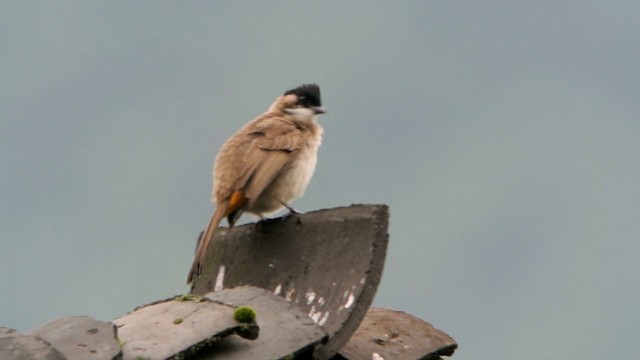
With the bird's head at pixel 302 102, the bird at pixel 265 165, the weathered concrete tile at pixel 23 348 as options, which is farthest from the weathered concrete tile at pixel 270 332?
the bird's head at pixel 302 102

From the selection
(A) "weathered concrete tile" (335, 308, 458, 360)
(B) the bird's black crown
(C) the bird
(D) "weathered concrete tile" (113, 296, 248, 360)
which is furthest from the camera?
(B) the bird's black crown

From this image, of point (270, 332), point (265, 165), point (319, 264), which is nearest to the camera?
point (270, 332)

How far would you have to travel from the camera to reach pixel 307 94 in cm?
1159

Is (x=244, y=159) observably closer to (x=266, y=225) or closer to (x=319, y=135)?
(x=319, y=135)

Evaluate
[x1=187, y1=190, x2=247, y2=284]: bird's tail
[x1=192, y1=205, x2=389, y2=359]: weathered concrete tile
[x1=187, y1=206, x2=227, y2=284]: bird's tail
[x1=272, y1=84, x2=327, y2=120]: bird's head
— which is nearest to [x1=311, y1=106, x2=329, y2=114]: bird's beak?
[x1=272, y1=84, x2=327, y2=120]: bird's head

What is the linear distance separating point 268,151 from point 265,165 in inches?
4.1

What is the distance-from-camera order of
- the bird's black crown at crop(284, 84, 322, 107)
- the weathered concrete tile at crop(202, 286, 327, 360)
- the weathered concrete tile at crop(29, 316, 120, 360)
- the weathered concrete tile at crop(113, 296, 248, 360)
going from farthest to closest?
1. the bird's black crown at crop(284, 84, 322, 107)
2. the weathered concrete tile at crop(202, 286, 327, 360)
3. the weathered concrete tile at crop(113, 296, 248, 360)
4. the weathered concrete tile at crop(29, 316, 120, 360)

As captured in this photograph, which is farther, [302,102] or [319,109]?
[302,102]

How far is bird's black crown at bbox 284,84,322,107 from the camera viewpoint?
454 inches

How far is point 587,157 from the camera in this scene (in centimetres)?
17238

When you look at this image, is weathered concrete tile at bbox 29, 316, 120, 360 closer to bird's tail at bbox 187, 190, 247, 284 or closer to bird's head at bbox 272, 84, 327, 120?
bird's tail at bbox 187, 190, 247, 284

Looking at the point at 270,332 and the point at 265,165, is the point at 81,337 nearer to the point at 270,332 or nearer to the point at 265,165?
the point at 270,332

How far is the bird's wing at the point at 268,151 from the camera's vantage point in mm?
10125

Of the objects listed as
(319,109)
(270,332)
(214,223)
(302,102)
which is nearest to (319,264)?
(270,332)
